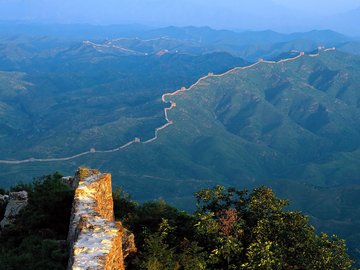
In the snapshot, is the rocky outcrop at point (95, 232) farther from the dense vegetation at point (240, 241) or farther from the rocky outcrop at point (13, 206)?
the rocky outcrop at point (13, 206)

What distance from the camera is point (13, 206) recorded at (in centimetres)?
3303

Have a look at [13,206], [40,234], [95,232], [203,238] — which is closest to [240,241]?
[203,238]

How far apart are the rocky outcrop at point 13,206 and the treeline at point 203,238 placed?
47.6 inches

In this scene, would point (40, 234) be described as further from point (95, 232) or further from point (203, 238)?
point (203, 238)

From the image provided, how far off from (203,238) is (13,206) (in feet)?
53.0

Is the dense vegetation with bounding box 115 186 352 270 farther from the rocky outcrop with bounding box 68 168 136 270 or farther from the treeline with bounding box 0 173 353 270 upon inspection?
the rocky outcrop with bounding box 68 168 136 270

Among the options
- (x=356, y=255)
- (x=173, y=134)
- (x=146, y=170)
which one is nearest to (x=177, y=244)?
(x=356, y=255)

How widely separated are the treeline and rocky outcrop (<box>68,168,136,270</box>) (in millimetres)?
1772

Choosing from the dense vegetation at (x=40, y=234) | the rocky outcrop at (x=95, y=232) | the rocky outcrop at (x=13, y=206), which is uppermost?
the rocky outcrop at (x=95, y=232)

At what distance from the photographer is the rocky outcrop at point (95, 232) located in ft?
54.9

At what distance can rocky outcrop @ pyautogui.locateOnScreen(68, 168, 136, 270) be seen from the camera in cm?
1673

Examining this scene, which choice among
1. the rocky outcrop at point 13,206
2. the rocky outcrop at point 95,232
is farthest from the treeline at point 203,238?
the rocky outcrop at point 95,232

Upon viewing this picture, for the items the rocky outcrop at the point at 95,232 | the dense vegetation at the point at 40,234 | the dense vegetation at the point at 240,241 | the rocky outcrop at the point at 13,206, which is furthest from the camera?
the rocky outcrop at the point at 13,206

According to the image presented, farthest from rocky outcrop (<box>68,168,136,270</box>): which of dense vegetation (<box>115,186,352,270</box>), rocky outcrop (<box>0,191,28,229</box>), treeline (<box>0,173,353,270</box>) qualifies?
rocky outcrop (<box>0,191,28,229</box>)
